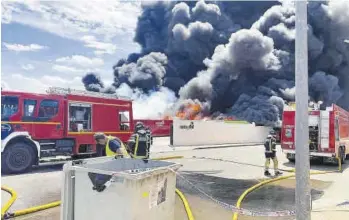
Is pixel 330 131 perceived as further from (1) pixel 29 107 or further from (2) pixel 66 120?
(1) pixel 29 107

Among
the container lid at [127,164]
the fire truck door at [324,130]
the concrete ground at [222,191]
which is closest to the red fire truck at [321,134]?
the fire truck door at [324,130]

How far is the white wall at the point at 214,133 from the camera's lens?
21625 mm

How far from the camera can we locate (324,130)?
A: 1366 centimetres

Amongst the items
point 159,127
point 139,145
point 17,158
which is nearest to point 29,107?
point 17,158

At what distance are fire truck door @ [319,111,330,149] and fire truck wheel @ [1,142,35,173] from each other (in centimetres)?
1015

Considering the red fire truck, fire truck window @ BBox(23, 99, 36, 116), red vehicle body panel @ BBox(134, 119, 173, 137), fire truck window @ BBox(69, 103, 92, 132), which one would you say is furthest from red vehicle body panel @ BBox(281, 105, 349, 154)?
red vehicle body panel @ BBox(134, 119, 173, 137)

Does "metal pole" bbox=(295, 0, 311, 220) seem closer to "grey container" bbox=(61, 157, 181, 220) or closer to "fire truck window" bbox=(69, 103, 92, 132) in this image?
"grey container" bbox=(61, 157, 181, 220)

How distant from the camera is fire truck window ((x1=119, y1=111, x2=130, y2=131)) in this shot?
13.2 metres

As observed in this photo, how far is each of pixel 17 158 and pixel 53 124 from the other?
1.43m

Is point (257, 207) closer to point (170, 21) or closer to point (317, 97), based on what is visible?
point (317, 97)

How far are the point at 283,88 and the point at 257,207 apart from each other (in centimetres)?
3502

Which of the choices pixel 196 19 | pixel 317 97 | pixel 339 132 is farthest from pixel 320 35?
pixel 339 132

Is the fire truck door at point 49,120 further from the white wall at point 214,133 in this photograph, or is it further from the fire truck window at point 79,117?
the white wall at point 214,133

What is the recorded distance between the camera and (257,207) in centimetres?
701
